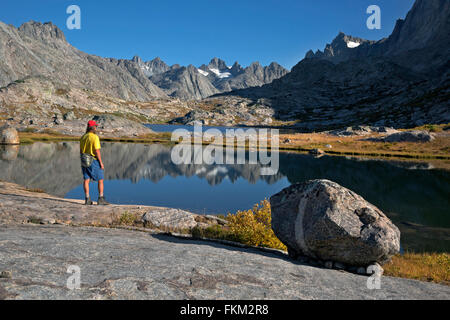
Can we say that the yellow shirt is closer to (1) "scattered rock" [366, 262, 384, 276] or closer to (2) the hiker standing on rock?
(2) the hiker standing on rock

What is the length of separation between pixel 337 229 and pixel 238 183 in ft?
111

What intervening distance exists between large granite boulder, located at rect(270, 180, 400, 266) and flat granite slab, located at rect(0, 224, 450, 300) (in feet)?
3.32

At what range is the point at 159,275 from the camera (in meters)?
7.46

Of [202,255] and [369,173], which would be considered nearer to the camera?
[202,255]

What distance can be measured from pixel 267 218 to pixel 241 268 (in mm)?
9825

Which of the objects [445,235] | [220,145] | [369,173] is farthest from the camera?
[220,145]

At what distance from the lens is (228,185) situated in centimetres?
4228

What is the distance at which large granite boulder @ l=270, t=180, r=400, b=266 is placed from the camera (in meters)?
10.2

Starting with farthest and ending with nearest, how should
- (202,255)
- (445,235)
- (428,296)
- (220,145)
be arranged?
(220,145) < (445,235) < (202,255) < (428,296)

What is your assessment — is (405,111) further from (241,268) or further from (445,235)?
(241,268)

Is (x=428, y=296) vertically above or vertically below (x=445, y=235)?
above

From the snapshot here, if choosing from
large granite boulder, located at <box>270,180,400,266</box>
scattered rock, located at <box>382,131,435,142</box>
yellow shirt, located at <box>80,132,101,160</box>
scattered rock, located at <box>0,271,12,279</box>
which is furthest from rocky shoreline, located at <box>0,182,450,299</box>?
scattered rock, located at <box>382,131,435,142</box>

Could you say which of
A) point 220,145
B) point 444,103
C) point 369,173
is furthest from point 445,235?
point 444,103
